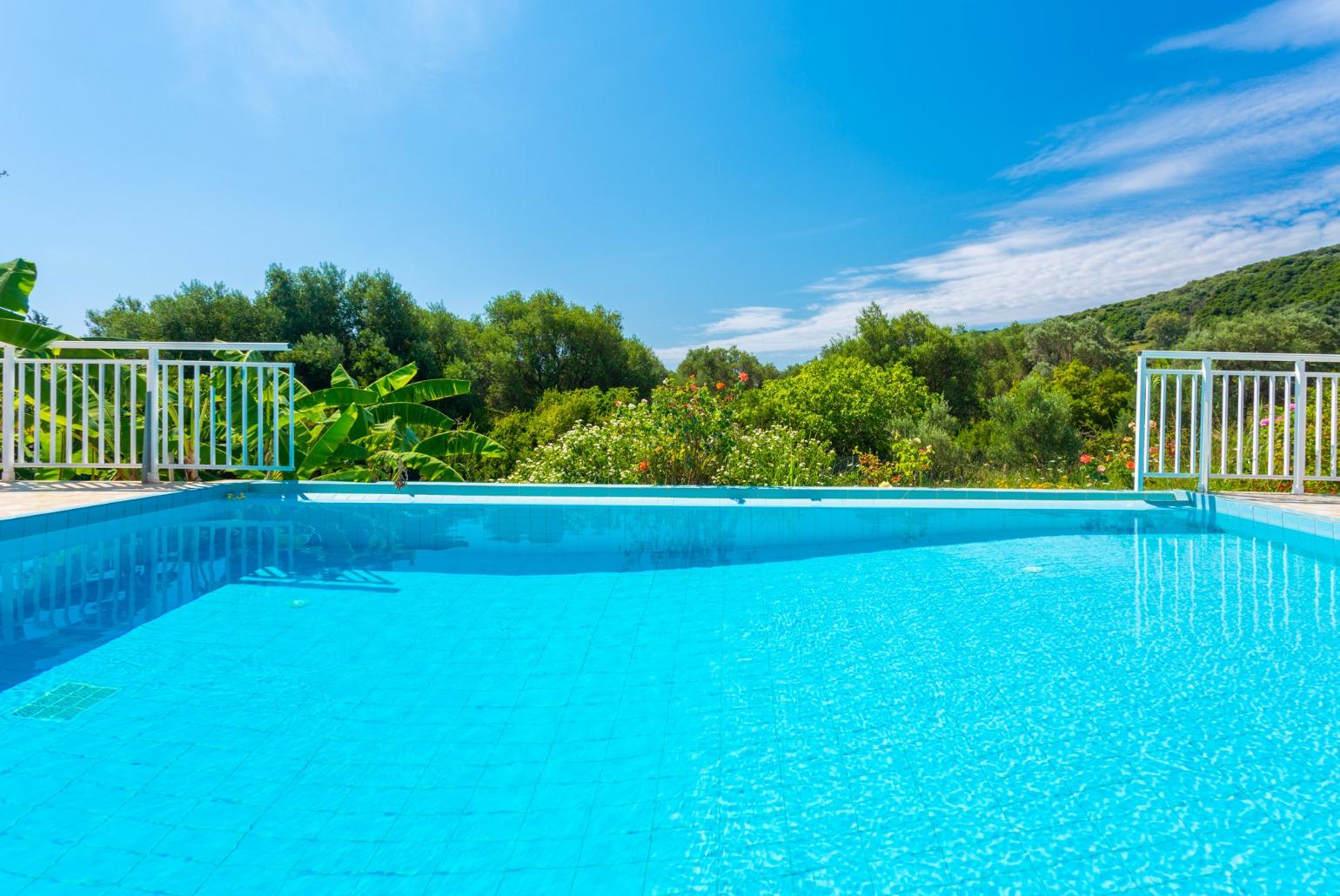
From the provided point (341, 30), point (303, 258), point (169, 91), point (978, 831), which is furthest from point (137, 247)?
point (978, 831)

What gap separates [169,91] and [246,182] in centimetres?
217

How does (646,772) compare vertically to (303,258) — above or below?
below

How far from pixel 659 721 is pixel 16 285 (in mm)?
7037

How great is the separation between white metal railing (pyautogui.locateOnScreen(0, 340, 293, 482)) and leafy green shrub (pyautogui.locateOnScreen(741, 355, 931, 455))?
6.60 meters

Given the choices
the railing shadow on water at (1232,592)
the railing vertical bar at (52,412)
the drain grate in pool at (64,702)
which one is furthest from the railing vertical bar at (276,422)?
the railing shadow on water at (1232,592)

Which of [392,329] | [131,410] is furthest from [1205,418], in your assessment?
[392,329]

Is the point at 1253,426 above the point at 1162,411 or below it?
below

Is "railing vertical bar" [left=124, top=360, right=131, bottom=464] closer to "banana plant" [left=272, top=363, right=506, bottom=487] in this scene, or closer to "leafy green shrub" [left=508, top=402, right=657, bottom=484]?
"banana plant" [left=272, top=363, right=506, bottom=487]

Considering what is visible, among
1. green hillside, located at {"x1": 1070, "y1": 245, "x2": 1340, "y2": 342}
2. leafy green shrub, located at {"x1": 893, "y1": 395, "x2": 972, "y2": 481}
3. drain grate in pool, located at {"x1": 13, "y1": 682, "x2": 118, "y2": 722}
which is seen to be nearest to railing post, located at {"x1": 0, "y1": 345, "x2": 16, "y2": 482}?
drain grate in pool, located at {"x1": 13, "y1": 682, "x2": 118, "y2": 722}

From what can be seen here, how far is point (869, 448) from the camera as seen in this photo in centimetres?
1108

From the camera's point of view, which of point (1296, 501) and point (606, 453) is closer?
point (1296, 501)

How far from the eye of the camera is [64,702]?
2533 millimetres

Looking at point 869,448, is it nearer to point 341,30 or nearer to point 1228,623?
point 1228,623

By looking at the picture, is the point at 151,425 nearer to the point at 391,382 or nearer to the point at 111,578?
the point at 391,382
